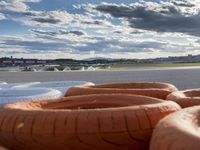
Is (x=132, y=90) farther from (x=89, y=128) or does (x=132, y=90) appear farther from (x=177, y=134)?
(x=177, y=134)

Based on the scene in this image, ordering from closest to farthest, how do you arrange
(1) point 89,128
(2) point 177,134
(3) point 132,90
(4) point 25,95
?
(2) point 177,134, (1) point 89,128, (3) point 132,90, (4) point 25,95

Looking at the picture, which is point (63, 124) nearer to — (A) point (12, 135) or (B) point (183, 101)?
(A) point (12, 135)

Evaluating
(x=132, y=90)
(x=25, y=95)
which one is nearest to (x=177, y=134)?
(x=132, y=90)

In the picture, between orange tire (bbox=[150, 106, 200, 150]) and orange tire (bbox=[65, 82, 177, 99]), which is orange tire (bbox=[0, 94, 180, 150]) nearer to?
orange tire (bbox=[150, 106, 200, 150])

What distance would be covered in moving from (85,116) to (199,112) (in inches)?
43.6

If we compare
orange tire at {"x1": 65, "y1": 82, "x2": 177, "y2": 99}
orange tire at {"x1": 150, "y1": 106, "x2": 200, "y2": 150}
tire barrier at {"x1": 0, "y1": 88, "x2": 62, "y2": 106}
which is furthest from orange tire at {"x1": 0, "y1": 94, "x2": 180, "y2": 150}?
tire barrier at {"x1": 0, "y1": 88, "x2": 62, "y2": 106}

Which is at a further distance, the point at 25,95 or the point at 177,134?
the point at 25,95

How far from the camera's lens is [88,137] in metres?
3.90

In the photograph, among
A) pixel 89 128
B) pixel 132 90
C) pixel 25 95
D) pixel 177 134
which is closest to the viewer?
pixel 177 134

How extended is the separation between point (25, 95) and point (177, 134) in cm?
533

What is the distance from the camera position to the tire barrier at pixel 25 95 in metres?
7.32

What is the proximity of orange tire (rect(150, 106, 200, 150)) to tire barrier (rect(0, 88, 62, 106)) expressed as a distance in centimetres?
434

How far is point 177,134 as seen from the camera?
2.78 m

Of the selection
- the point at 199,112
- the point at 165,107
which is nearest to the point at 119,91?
the point at 165,107
